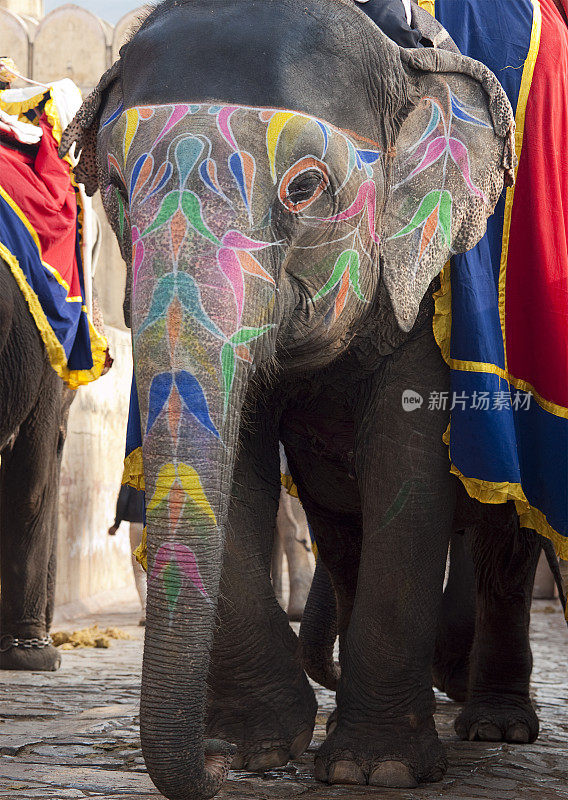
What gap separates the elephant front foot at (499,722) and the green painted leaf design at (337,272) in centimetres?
140

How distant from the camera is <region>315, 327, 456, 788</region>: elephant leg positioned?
2580 millimetres

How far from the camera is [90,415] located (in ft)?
26.2

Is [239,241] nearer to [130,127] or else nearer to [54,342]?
[130,127]

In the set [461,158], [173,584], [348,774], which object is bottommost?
[348,774]

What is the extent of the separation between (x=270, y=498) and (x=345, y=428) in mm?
233

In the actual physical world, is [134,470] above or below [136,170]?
below

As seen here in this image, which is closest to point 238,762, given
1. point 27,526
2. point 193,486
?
point 193,486

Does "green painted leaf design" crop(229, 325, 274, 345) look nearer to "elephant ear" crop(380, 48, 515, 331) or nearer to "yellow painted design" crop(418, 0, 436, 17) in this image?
"elephant ear" crop(380, 48, 515, 331)

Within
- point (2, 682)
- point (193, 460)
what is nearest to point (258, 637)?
point (193, 460)

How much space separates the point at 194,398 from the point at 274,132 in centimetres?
54

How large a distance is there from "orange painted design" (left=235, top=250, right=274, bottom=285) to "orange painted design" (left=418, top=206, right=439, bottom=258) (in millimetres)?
450

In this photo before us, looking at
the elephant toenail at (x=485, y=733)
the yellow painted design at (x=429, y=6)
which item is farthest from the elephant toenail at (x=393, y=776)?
the yellow painted design at (x=429, y=6)

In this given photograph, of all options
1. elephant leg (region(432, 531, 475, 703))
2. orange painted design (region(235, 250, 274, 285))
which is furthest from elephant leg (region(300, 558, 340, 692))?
orange painted design (region(235, 250, 274, 285))

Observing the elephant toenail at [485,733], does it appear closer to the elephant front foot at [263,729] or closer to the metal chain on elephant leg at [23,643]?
the elephant front foot at [263,729]
